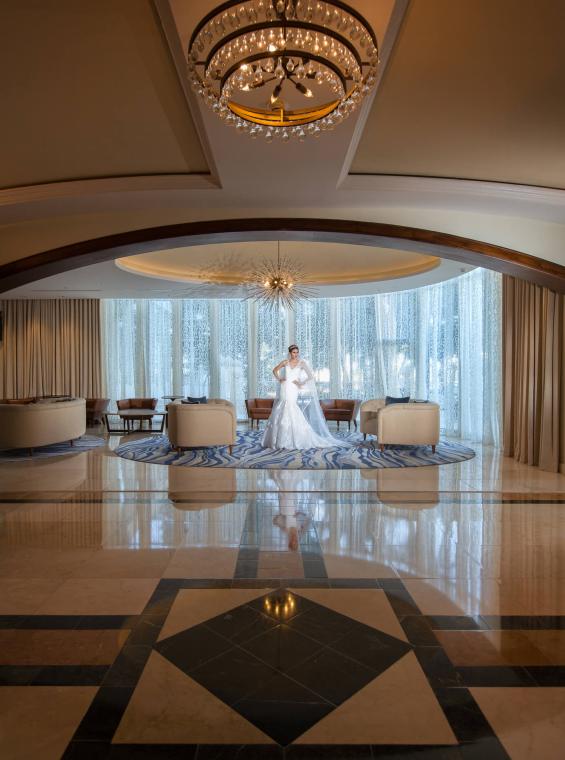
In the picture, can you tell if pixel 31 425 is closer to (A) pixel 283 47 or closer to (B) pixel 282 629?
(B) pixel 282 629

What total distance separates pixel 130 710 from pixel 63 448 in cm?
704

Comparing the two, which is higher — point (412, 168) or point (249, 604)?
point (412, 168)

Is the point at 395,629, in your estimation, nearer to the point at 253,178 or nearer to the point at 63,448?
the point at 253,178

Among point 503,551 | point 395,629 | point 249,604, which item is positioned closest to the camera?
point 395,629

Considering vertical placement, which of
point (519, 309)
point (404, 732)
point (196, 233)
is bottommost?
point (404, 732)

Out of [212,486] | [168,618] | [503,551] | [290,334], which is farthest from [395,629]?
[290,334]

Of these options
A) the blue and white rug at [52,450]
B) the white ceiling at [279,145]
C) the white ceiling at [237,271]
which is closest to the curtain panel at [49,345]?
the white ceiling at [237,271]

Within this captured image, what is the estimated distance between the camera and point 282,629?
2.47 m

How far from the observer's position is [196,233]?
5.27 meters

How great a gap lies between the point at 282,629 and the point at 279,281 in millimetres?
6753

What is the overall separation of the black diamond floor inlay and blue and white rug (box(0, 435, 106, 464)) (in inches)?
228

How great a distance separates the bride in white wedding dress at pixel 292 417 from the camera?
8133 mm

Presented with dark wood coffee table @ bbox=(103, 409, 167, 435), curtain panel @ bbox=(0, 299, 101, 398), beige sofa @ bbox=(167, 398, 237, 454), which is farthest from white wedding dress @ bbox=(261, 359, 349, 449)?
curtain panel @ bbox=(0, 299, 101, 398)

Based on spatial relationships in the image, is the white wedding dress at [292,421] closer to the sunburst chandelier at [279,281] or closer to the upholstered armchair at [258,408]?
the sunburst chandelier at [279,281]
